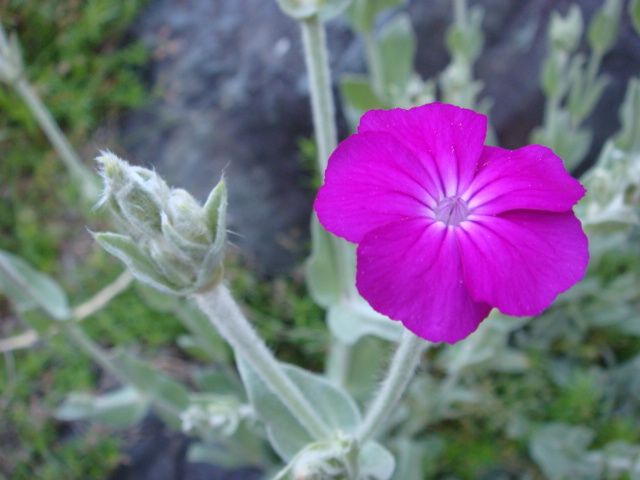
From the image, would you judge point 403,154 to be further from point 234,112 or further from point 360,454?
point 234,112

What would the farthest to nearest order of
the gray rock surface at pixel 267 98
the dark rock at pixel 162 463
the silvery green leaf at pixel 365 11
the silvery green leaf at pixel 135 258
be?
1. the gray rock surface at pixel 267 98
2. the dark rock at pixel 162 463
3. the silvery green leaf at pixel 365 11
4. the silvery green leaf at pixel 135 258

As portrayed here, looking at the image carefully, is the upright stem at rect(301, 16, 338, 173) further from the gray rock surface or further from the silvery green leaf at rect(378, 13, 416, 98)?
the gray rock surface

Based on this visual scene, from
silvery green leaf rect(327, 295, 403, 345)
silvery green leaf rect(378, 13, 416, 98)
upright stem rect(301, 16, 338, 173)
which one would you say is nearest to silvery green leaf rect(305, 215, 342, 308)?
silvery green leaf rect(327, 295, 403, 345)

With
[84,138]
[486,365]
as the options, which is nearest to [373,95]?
[486,365]

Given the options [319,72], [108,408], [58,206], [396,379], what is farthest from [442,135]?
[58,206]

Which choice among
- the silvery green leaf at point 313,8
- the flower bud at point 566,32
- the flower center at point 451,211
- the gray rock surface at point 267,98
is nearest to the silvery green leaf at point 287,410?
the flower center at point 451,211

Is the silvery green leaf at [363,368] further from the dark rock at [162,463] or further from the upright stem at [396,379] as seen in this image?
the upright stem at [396,379]
